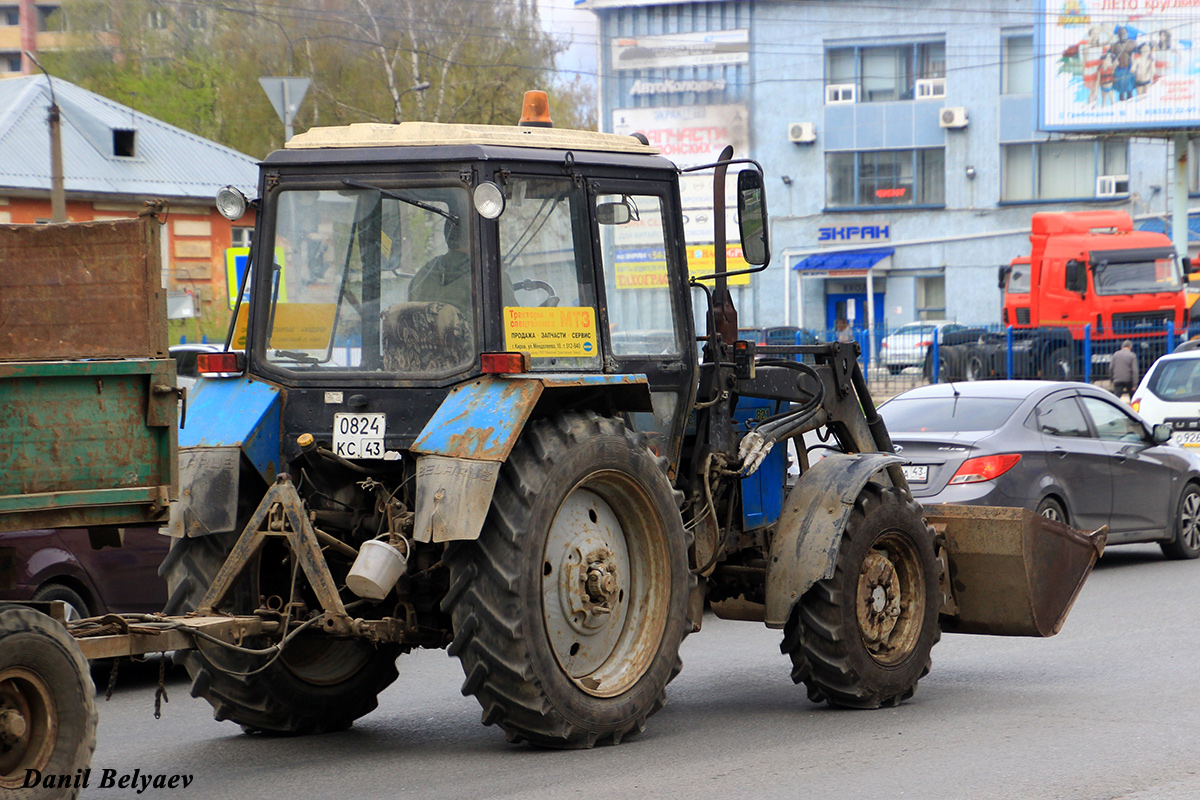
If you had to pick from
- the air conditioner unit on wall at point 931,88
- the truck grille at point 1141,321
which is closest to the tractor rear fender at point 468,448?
the truck grille at point 1141,321

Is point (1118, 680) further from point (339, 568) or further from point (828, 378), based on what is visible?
point (339, 568)

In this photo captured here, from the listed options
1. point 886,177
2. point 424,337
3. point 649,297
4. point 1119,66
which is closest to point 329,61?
point 886,177

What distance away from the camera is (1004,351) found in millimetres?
30750

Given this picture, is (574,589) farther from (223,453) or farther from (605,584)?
(223,453)

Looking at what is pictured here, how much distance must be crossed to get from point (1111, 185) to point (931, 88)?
20.6 ft

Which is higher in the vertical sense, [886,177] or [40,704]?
[886,177]

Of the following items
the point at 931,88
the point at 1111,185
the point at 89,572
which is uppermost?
the point at 931,88

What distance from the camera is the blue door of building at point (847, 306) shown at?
48.3 metres

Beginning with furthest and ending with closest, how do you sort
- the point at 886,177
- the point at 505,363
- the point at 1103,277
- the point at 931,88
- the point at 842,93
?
the point at 842,93 → the point at 886,177 → the point at 931,88 → the point at 1103,277 → the point at 505,363

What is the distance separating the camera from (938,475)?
37.8ft

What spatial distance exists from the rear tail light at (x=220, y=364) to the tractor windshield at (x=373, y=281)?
0.49ft

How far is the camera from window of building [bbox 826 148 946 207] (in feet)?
156

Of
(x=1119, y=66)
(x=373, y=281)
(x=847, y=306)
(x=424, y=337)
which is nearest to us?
(x=424, y=337)

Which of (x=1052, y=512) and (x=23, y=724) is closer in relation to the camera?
(x=23, y=724)
